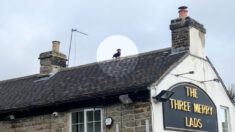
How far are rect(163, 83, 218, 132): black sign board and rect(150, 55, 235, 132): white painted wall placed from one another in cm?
22

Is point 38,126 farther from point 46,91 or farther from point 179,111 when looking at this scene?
point 179,111

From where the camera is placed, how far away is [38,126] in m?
16.2

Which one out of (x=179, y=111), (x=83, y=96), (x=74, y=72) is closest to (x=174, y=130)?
(x=179, y=111)

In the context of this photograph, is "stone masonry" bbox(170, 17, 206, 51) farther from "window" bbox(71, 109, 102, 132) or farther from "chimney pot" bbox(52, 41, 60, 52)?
"chimney pot" bbox(52, 41, 60, 52)

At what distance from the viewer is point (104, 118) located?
14.6 m

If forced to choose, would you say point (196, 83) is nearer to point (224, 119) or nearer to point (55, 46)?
point (224, 119)

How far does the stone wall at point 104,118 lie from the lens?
13.7 m

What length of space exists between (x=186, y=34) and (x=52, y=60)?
22.7ft

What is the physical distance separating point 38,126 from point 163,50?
5475 millimetres

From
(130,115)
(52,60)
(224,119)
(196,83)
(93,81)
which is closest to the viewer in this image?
(130,115)

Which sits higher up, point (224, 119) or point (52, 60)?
point (52, 60)

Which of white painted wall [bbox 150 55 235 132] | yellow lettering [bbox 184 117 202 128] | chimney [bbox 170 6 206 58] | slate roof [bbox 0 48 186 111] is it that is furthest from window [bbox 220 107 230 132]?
slate roof [bbox 0 48 186 111]

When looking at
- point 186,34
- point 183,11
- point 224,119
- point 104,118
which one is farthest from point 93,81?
point 224,119

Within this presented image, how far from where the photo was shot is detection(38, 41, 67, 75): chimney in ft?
65.3
